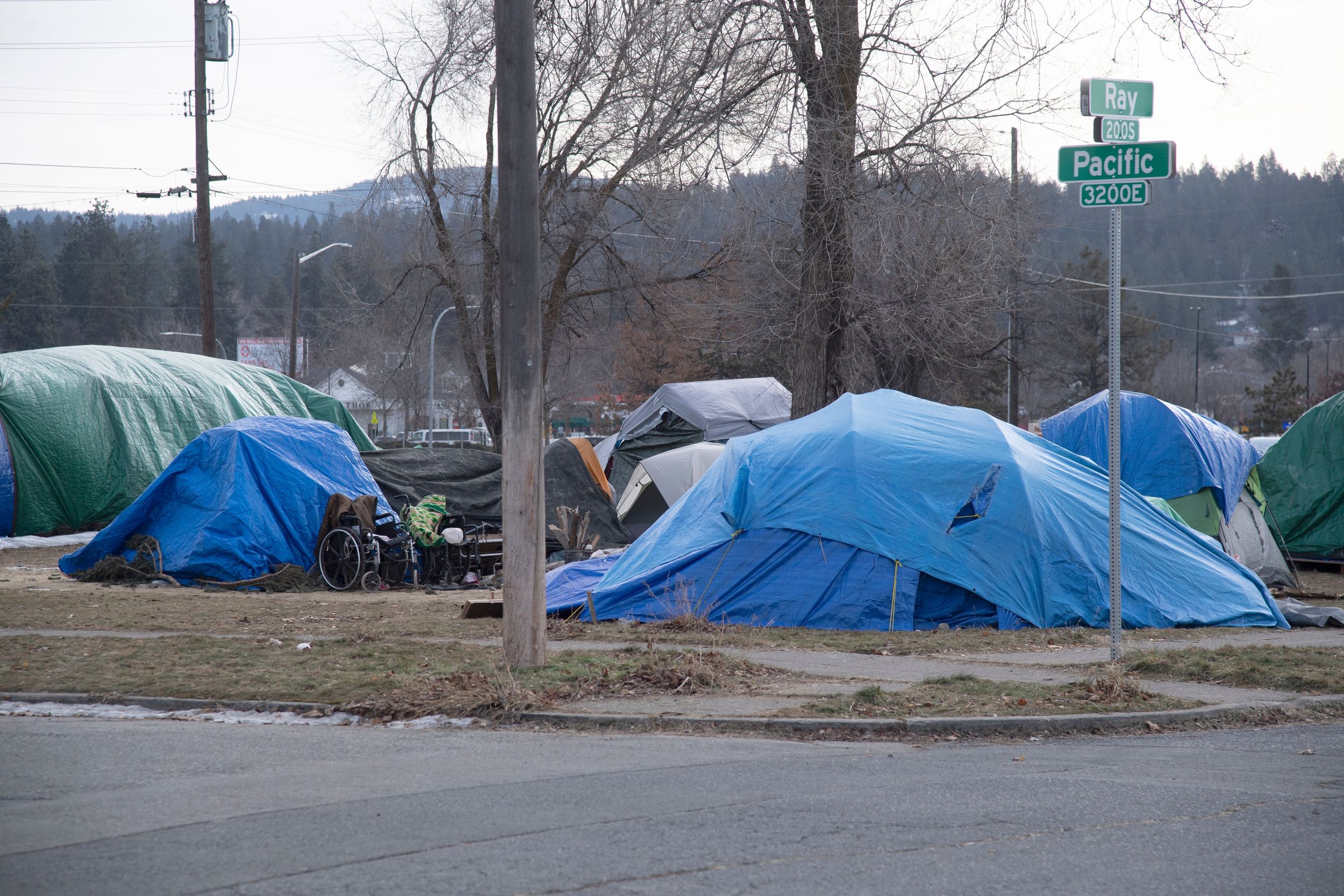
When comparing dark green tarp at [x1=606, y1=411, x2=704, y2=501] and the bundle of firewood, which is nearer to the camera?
the bundle of firewood

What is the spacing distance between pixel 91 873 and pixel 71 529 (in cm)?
2157

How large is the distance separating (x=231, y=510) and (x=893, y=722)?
12382mm

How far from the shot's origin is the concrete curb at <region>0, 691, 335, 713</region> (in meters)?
8.05

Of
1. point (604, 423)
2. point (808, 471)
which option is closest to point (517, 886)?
point (808, 471)

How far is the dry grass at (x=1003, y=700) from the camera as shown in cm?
763

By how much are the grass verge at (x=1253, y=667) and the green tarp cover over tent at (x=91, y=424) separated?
20843 millimetres

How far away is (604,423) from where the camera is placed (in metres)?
65.5

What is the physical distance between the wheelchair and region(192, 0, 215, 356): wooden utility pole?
40.6 ft

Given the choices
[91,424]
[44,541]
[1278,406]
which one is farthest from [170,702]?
[1278,406]

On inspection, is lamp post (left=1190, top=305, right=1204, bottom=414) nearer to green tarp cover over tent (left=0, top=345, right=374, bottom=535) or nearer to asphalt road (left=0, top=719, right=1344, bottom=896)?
green tarp cover over tent (left=0, top=345, right=374, bottom=535)

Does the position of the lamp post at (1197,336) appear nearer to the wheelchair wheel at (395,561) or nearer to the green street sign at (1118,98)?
the wheelchair wheel at (395,561)

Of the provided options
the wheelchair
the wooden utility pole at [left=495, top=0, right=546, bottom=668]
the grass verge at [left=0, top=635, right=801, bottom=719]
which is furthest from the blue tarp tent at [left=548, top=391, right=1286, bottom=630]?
the wheelchair

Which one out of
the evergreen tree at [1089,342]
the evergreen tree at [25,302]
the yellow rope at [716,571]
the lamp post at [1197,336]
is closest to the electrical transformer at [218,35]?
the yellow rope at [716,571]

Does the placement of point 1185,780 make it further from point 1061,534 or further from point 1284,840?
point 1061,534
